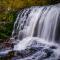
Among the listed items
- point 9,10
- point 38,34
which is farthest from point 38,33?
point 9,10

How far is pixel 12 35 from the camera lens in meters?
Result: 11.1

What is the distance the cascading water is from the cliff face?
0.29m

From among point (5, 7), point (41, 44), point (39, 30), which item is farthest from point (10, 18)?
point (41, 44)

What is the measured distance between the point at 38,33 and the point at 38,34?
2.2 inches

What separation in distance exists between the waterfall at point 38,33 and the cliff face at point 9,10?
0.95 feet

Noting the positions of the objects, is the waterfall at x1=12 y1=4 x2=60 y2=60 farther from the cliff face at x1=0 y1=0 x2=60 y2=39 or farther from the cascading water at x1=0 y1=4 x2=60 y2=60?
the cliff face at x1=0 y1=0 x2=60 y2=39

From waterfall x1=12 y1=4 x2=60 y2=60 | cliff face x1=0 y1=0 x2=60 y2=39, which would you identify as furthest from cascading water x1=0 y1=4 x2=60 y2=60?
cliff face x1=0 y1=0 x2=60 y2=39

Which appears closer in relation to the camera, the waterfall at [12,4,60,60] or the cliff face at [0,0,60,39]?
the waterfall at [12,4,60,60]

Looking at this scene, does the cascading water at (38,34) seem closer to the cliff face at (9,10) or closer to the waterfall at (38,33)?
the waterfall at (38,33)

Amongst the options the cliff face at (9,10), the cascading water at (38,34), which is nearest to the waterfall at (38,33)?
the cascading water at (38,34)

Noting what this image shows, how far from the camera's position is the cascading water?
8.20 metres

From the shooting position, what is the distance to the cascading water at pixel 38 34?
820cm

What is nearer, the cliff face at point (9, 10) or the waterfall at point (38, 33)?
the waterfall at point (38, 33)

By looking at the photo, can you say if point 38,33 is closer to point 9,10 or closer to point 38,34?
point 38,34
